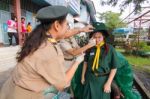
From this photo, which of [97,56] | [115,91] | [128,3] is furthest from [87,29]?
[128,3]

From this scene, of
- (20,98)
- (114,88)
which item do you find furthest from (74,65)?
(114,88)

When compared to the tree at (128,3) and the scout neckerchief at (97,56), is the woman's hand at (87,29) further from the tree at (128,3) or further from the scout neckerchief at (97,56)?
the tree at (128,3)

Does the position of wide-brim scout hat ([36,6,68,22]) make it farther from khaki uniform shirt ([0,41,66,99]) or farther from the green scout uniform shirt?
the green scout uniform shirt

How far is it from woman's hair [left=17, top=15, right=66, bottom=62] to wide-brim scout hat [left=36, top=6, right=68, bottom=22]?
1.5 inches

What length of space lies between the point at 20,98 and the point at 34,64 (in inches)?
12.2

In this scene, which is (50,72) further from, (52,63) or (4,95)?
(4,95)

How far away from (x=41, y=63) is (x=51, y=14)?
0.41 meters

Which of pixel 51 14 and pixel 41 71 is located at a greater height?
pixel 51 14

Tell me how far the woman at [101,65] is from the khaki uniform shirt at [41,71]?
1.79 meters

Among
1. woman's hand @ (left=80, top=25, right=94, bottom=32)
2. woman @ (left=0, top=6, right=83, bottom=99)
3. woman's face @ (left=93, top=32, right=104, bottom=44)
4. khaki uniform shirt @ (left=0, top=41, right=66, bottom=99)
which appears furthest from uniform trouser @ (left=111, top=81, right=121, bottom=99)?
khaki uniform shirt @ (left=0, top=41, right=66, bottom=99)

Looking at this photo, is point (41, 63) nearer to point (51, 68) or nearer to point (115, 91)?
point (51, 68)

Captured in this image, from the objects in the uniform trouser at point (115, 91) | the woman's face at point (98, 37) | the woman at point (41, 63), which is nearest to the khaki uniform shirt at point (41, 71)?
the woman at point (41, 63)

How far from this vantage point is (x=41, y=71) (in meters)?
2.63

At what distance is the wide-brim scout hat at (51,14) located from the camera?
8.99 ft
